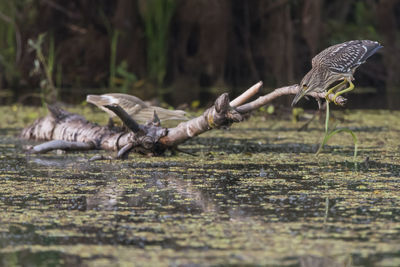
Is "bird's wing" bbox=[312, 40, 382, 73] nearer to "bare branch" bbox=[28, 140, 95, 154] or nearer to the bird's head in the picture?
the bird's head

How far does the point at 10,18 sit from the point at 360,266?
8.92 metres

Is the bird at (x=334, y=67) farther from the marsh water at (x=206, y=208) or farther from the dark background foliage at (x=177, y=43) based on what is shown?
the dark background foliage at (x=177, y=43)

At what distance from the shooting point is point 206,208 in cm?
308

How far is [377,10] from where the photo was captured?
11203 millimetres

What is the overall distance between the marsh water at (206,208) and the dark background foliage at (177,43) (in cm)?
554

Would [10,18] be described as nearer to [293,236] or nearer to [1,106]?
[1,106]

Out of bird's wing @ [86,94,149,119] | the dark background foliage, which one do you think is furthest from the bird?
the dark background foliage

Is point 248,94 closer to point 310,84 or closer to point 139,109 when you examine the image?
point 310,84

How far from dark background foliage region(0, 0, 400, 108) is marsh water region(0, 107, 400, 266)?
18.2 ft

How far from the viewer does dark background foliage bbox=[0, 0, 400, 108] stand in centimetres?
1054

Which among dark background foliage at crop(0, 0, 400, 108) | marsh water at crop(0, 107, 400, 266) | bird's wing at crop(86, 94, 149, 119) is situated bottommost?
marsh water at crop(0, 107, 400, 266)

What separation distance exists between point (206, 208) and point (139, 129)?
1547 mm

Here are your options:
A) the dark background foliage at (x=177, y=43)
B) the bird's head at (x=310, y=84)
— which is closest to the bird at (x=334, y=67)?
the bird's head at (x=310, y=84)

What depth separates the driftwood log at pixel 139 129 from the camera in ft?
13.5
